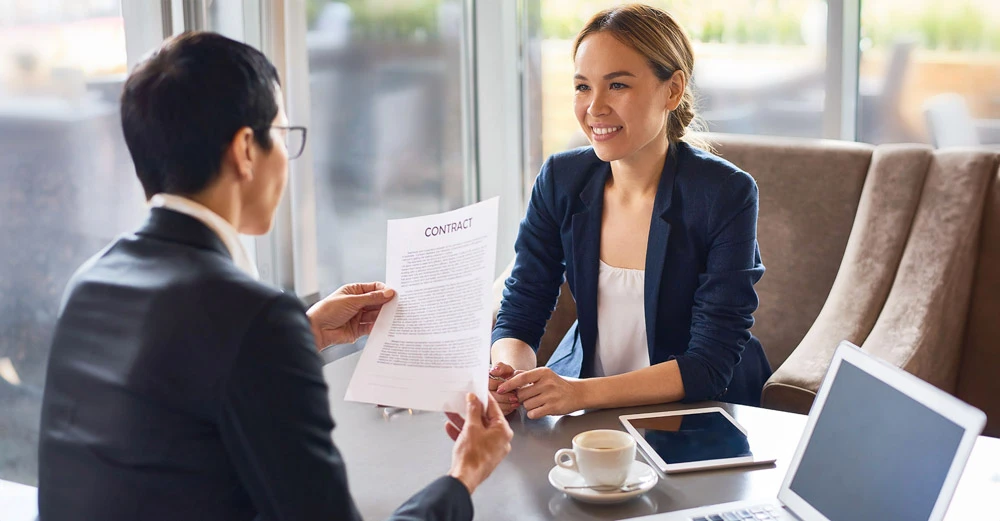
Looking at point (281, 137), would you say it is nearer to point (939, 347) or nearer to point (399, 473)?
point (399, 473)

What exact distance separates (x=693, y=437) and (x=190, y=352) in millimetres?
781

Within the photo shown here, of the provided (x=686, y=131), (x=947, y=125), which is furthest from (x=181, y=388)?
(x=947, y=125)

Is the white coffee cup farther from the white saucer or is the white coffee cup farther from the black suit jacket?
the black suit jacket

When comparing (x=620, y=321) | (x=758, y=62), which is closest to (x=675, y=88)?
(x=620, y=321)

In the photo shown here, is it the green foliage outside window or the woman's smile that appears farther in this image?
the green foliage outside window

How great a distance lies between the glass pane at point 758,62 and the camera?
297 centimetres

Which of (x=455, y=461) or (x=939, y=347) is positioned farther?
(x=939, y=347)

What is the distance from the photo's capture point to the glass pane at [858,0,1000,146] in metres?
2.71

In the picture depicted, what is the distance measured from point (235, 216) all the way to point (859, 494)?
0.74 meters

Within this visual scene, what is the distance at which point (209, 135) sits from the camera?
3.01ft

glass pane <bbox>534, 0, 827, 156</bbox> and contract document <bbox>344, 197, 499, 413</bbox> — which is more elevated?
glass pane <bbox>534, 0, 827, 156</bbox>

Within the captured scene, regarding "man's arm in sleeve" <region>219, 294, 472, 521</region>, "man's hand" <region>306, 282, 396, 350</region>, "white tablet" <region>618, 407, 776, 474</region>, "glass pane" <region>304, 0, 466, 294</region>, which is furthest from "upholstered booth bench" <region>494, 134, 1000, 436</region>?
"man's arm in sleeve" <region>219, 294, 472, 521</region>

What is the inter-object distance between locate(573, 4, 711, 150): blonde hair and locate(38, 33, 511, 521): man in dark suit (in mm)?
978

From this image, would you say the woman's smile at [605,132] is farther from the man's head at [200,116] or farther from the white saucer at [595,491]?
the man's head at [200,116]
